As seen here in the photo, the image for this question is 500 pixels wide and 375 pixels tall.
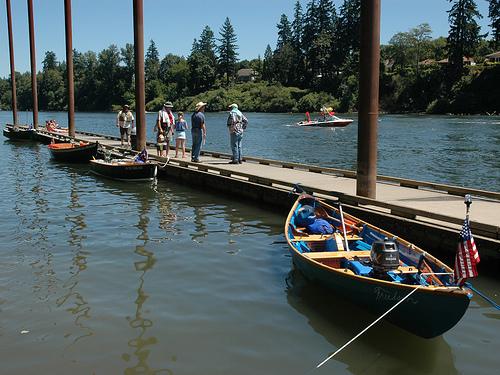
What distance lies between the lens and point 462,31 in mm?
91000

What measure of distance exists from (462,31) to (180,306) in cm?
9421

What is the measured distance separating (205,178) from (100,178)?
4998mm

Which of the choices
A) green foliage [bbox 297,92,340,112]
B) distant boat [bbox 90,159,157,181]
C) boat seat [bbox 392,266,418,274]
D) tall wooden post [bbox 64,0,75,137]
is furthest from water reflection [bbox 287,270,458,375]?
green foliage [bbox 297,92,340,112]

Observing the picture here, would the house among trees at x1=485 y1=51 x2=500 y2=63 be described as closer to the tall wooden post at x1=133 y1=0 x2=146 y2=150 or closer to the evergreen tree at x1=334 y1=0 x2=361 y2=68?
the evergreen tree at x1=334 y1=0 x2=361 y2=68

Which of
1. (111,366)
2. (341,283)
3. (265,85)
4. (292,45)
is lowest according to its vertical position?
(111,366)

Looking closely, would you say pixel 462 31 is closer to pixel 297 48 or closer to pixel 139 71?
pixel 297 48

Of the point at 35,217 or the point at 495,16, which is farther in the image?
the point at 495,16

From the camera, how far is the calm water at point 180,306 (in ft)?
20.3

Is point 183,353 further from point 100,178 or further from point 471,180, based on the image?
point 471,180

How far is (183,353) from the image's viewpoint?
635 cm

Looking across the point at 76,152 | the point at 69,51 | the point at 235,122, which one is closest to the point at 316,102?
the point at 69,51

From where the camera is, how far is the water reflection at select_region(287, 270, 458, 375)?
19.8 feet

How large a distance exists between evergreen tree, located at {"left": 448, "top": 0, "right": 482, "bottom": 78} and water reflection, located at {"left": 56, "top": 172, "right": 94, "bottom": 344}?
3389 inches

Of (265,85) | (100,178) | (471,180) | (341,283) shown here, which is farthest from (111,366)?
(265,85)
